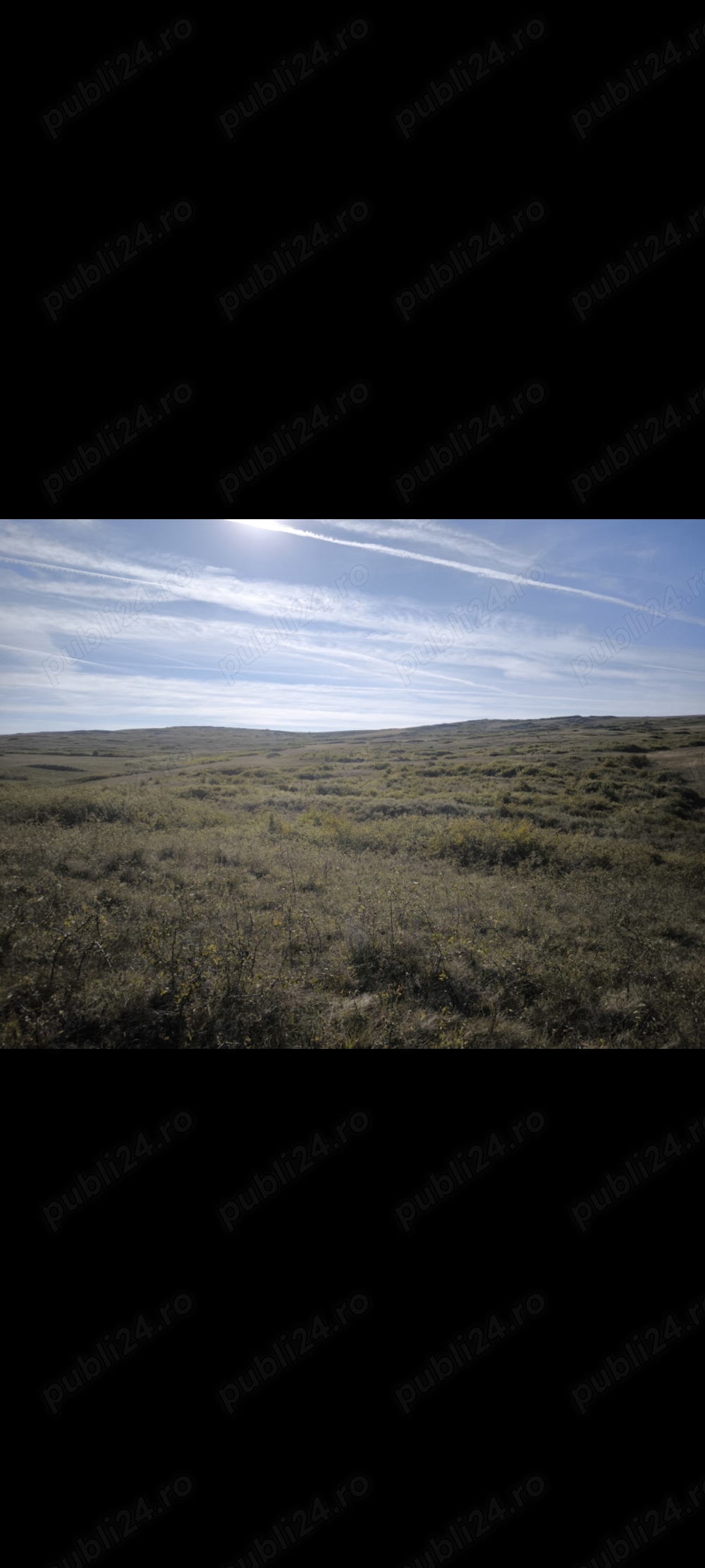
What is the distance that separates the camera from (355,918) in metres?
5.46

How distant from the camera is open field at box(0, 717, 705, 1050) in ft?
13.1

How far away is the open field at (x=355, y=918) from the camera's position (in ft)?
13.1
